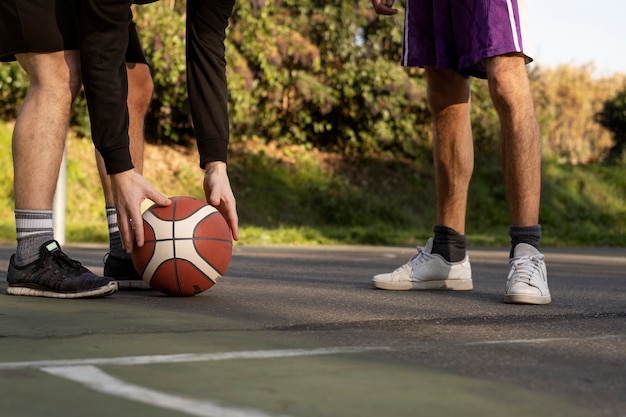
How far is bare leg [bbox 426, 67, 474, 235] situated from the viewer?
493 centimetres

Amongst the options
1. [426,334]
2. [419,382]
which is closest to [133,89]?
[426,334]

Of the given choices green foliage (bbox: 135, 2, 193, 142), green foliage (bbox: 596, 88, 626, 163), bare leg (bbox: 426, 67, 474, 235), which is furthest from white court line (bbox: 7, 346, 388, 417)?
green foliage (bbox: 596, 88, 626, 163)

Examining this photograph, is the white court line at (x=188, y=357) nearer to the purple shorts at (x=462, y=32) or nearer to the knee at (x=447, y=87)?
the purple shorts at (x=462, y=32)

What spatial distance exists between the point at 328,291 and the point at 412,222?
13535 mm

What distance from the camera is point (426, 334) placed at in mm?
3225

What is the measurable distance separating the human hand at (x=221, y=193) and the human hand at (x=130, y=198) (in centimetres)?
30

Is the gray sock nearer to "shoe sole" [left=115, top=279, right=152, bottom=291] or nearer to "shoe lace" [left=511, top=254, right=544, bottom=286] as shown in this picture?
"shoe sole" [left=115, top=279, right=152, bottom=291]

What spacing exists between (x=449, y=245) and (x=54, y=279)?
186cm

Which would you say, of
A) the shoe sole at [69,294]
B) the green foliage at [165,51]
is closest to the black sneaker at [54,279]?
the shoe sole at [69,294]

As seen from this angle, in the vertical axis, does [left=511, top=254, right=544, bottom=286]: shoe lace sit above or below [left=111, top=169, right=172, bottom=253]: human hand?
below

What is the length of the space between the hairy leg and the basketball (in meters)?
0.44

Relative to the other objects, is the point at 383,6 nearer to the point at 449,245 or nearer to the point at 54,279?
the point at 449,245

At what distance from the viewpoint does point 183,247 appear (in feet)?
13.5

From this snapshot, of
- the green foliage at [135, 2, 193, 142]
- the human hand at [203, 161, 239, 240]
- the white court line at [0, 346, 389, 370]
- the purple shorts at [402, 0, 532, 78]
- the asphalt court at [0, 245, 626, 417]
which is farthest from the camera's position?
the green foliage at [135, 2, 193, 142]
